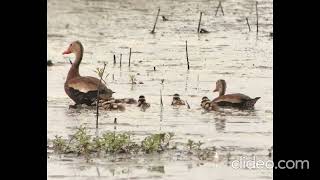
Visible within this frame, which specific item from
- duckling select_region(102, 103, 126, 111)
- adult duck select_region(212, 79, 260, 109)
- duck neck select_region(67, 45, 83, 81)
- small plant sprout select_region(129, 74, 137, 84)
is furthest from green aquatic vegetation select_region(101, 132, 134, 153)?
adult duck select_region(212, 79, 260, 109)

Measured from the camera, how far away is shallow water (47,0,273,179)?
202 inches

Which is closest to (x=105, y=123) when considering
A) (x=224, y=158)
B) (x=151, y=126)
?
(x=151, y=126)

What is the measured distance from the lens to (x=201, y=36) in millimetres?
5379

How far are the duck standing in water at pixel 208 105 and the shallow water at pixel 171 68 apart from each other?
0.13 feet

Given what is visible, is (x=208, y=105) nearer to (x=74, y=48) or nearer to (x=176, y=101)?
(x=176, y=101)

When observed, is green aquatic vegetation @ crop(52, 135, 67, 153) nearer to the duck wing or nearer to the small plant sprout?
the small plant sprout

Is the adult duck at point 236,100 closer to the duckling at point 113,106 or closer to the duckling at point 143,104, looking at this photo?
the duckling at point 143,104

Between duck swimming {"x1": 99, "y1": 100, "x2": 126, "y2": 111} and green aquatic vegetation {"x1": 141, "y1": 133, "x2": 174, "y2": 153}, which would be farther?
duck swimming {"x1": 99, "y1": 100, "x2": 126, "y2": 111}

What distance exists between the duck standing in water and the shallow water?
4 cm

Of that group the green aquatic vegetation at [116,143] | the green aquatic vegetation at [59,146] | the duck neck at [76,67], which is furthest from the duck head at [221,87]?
the green aquatic vegetation at [59,146]

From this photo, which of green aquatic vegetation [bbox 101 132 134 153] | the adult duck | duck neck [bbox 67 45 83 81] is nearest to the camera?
green aquatic vegetation [bbox 101 132 134 153]

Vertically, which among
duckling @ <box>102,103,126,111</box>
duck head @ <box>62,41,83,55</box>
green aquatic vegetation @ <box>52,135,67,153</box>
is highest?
duck head @ <box>62,41,83,55</box>
